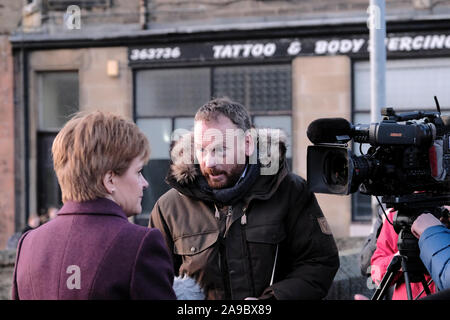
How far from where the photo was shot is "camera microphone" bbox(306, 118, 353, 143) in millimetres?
2566

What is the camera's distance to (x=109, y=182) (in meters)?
1.96

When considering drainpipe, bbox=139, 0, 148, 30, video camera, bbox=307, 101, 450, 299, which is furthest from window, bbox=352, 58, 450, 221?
video camera, bbox=307, 101, 450, 299

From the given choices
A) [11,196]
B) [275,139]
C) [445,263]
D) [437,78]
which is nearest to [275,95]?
[437,78]

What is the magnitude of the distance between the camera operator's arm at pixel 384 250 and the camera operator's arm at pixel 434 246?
0.59m

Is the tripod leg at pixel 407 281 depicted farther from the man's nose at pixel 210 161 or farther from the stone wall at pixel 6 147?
the stone wall at pixel 6 147

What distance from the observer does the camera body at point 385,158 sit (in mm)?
2467

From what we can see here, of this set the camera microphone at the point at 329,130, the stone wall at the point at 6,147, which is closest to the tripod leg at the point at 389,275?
the camera microphone at the point at 329,130

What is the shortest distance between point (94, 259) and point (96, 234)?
80mm

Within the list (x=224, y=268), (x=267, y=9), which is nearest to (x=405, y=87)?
(x=267, y=9)

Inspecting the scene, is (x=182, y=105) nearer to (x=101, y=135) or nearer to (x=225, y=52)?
(x=225, y=52)

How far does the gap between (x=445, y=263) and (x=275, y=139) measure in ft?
3.18

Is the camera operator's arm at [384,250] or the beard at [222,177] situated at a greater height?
the beard at [222,177]

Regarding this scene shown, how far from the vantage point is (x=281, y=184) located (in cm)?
277

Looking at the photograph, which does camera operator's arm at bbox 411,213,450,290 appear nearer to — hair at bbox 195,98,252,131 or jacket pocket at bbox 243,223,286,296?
jacket pocket at bbox 243,223,286,296
